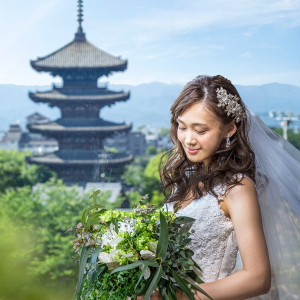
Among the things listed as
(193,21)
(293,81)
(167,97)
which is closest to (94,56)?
(167,97)

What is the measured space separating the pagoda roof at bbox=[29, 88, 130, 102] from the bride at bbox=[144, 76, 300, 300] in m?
8.31

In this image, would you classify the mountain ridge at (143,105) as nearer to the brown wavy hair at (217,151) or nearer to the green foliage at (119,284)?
the brown wavy hair at (217,151)

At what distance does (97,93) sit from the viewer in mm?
9516

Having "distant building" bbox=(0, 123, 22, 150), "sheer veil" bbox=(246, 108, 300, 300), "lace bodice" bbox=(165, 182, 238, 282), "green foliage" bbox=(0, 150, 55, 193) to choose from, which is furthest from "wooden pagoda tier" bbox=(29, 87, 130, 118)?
"lace bodice" bbox=(165, 182, 238, 282)

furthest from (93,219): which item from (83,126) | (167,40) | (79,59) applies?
(167,40)

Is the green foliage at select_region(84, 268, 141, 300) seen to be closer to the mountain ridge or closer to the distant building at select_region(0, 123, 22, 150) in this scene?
the mountain ridge

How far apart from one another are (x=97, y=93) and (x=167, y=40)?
3155 mm

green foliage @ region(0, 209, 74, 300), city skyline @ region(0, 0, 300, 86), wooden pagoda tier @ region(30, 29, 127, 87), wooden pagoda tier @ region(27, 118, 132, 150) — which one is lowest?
green foliage @ region(0, 209, 74, 300)

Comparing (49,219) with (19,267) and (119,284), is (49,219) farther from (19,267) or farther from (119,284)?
(119,284)

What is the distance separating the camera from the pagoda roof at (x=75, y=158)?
9.06 meters

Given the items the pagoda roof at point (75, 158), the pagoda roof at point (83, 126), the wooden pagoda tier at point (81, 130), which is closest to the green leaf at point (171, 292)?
the pagoda roof at point (75, 158)

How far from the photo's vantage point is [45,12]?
1347cm

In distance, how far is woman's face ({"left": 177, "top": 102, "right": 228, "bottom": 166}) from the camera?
0.86 metres

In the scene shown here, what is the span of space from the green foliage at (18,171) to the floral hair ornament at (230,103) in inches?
372
